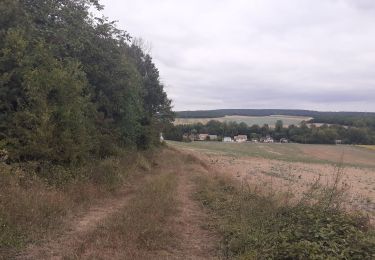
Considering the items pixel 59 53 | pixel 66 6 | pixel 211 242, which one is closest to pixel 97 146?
pixel 59 53

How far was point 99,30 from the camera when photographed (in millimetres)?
20547

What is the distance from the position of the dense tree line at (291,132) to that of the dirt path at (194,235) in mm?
55560

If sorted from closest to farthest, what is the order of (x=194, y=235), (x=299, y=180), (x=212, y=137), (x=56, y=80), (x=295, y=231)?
1. (x=295, y=231)
2. (x=194, y=235)
3. (x=56, y=80)
4. (x=299, y=180)
5. (x=212, y=137)

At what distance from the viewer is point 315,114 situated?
13900 centimetres

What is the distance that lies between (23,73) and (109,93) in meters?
9.70

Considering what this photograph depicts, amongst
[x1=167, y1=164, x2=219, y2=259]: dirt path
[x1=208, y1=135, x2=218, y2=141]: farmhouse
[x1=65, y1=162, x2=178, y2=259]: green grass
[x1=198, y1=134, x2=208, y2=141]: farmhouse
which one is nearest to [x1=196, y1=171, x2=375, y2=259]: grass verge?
[x1=167, y1=164, x2=219, y2=259]: dirt path

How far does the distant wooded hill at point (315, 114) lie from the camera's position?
316 ft

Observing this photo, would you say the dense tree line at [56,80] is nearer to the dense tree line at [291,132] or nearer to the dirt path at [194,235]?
the dirt path at [194,235]

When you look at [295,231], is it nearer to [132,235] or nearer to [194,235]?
[194,235]

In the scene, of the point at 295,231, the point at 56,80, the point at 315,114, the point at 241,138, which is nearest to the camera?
the point at 295,231

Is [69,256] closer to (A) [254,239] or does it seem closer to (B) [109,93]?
(A) [254,239]

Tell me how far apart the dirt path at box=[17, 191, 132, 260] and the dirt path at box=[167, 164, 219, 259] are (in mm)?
1643

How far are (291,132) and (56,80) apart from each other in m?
96.2

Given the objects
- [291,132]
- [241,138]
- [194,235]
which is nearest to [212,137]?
[241,138]
